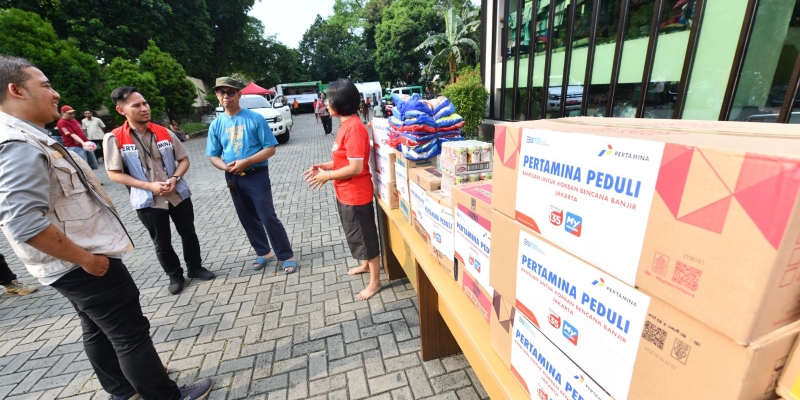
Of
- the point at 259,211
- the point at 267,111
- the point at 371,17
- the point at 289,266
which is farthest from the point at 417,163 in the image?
the point at 371,17

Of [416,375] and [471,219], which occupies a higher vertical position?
[471,219]

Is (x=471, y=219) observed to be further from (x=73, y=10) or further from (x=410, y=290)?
(x=73, y=10)

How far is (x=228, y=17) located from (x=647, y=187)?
100.0 ft

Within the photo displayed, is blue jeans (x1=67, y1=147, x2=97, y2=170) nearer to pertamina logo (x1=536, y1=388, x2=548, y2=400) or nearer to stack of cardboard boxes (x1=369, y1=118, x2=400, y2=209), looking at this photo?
stack of cardboard boxes (x1=369, y1=118, x2=400, y2=209)

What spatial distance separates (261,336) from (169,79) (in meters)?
16.9

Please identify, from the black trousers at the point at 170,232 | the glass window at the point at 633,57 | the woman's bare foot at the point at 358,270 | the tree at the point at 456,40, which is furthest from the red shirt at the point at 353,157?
the tree at the point at 456,40

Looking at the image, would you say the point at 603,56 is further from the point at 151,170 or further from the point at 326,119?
the point at 326,119

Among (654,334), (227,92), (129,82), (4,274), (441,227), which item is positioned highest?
(129,82)

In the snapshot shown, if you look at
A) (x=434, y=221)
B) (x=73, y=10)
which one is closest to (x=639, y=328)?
(x=434, y=221)

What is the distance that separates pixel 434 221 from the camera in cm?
193

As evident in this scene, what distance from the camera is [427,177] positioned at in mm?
2039

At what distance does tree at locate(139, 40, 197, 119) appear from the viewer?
14461mm

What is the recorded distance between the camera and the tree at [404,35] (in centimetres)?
2661

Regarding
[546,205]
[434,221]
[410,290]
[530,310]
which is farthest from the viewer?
[410,290]
